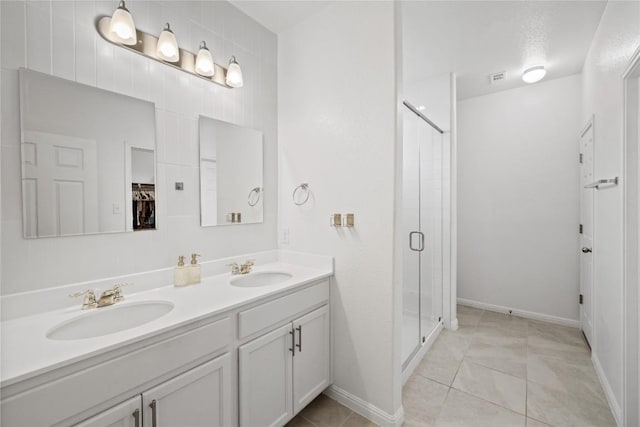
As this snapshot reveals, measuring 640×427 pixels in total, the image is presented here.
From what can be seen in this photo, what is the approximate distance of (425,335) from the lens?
258 centimetres

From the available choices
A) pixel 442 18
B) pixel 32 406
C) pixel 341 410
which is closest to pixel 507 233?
pixel 442 18

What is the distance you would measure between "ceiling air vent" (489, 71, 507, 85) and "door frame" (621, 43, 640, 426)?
5.11 feet

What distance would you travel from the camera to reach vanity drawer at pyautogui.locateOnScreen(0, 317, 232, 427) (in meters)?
0.79

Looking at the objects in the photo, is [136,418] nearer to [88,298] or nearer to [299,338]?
[88,298]

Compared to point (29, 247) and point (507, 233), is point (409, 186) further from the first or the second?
point (29, 247)

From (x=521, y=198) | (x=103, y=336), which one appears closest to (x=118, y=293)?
(x=103, y=336)

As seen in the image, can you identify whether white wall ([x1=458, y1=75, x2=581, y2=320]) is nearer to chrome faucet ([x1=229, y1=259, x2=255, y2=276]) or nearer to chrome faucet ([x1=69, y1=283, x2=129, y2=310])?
chrome faucet ([x1=229, y1=259, x2=255, y2=276])

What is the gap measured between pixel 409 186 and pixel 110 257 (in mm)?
2059

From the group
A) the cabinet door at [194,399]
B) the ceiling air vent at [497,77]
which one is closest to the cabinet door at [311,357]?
the cabinet door at [194,399]

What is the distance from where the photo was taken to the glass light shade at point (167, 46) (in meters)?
1.53

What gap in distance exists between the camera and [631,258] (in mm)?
1567

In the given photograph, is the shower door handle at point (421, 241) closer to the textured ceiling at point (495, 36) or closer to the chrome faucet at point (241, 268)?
the chrome faucet at point (241, 268)

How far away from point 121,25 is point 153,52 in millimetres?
194

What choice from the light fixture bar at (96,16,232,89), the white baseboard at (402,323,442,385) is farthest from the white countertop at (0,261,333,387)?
the light fixture bar at (96,16,232,89)
